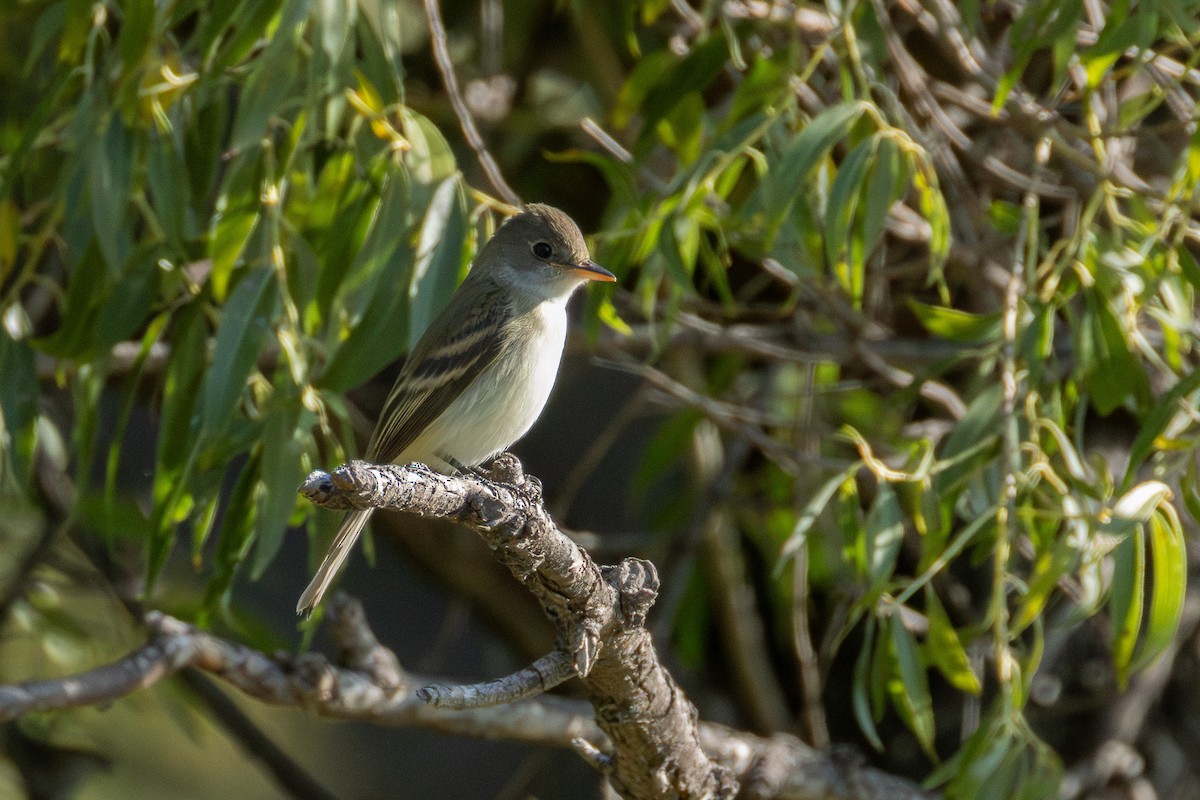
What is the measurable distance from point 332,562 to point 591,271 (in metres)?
0.86

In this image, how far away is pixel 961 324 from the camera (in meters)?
3.05

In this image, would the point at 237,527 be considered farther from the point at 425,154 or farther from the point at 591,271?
the point at 591,271

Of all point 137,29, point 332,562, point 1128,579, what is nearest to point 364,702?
point 332,562

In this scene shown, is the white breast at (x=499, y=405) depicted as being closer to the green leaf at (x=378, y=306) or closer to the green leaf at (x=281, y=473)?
the green leaf at (x=378, y=306)

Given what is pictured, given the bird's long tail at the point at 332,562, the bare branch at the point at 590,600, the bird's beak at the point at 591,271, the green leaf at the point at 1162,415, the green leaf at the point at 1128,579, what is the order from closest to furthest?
the bare branch at the point at 590,600 < the green leaf at the point at 1128,579 < the green leaf at the point at 1162,415 < the bird's long tail at the point at 332,562 < the bird's beak at the point at 591,271

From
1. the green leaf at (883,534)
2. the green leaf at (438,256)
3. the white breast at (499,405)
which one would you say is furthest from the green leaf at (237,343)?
the green leaf at (883,534)

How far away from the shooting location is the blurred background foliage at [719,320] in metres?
2.62

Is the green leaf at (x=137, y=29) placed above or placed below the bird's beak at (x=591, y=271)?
above

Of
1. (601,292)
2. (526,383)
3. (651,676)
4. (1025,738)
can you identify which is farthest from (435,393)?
(1025,738)

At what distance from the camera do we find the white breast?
319 centimetres

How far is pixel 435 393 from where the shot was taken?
10.6 ft

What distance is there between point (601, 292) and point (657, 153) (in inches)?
58.2

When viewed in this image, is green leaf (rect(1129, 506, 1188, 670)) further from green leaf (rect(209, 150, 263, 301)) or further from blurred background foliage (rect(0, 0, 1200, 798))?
green leaf (rect(209, 150, 263, 301))

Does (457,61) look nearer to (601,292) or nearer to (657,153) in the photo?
(657,153)
